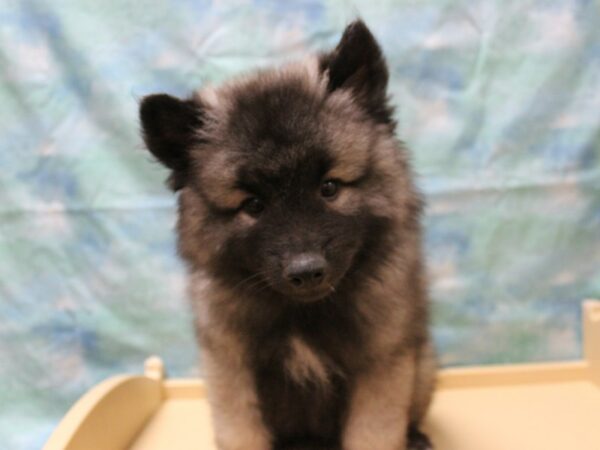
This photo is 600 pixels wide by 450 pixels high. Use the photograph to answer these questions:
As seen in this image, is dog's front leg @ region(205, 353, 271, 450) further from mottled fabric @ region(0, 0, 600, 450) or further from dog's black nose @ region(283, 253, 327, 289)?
mottled fabric @ region(0, 0, 600, 450)

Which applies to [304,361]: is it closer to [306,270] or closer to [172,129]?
[306,270]

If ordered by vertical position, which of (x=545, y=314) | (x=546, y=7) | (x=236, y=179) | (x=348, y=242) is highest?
(x=546, y=7)

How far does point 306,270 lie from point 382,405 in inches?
Answer: 20.4

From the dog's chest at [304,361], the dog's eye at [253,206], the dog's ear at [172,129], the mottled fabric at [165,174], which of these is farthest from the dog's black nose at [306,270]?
the mottled fabric at [165,174]

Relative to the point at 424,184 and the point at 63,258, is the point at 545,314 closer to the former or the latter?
the point at 424,184

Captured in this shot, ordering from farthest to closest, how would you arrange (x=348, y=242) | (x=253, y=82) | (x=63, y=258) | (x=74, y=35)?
(x=63, y=258)
(x=74, y=35)
(x=253, y=82)
(x=348, y=242)

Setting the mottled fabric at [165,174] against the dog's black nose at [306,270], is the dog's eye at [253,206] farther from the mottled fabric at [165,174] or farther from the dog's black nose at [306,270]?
the mottled fabric at [165,174]

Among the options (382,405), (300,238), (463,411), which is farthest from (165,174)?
(463,411)

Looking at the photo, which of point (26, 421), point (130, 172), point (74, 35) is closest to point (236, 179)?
point (130, 172)

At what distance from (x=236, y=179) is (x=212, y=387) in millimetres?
609

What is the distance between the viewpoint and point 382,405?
178cm

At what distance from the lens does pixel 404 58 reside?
8.18 feet

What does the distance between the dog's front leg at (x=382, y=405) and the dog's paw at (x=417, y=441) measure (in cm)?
26

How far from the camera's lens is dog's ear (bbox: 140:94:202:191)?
67.1 inches
